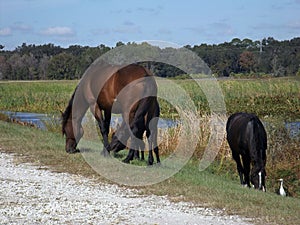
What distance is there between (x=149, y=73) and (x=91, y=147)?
2.64 meters

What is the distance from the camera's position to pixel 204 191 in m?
7.82

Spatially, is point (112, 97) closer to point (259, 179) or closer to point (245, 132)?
point (245, 132)

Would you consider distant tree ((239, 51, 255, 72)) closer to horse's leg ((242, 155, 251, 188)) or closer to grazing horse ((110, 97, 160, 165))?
horse's leg ((242, 155, 251, 188))

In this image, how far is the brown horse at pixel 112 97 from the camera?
33.6 ft

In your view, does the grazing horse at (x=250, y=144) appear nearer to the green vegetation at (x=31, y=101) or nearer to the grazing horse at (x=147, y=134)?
the grazing horse at (x=147, y=134)

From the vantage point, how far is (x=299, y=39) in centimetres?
8662

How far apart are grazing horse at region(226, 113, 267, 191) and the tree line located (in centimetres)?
4026

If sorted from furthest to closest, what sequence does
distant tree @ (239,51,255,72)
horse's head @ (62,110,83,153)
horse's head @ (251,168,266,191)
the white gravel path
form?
distant tree @ (239,51,255,72) → horse's head @ (62,110,83,153) → horse's head @ (251,168,266,191) → the white gravel path

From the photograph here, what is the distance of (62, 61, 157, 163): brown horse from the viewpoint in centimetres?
1025

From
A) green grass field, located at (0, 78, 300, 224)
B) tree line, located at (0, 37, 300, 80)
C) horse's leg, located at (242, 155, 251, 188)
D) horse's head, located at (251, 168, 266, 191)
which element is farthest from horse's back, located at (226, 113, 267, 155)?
tree line, located at (0, 37, 300, 80)

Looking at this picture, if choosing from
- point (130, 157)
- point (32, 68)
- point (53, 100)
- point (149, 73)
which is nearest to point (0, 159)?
point (130, 157)

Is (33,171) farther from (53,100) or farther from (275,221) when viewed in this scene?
(53,100)

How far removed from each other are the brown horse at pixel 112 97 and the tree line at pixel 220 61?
131 feet

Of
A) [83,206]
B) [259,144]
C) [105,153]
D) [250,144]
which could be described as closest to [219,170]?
[250,144]
